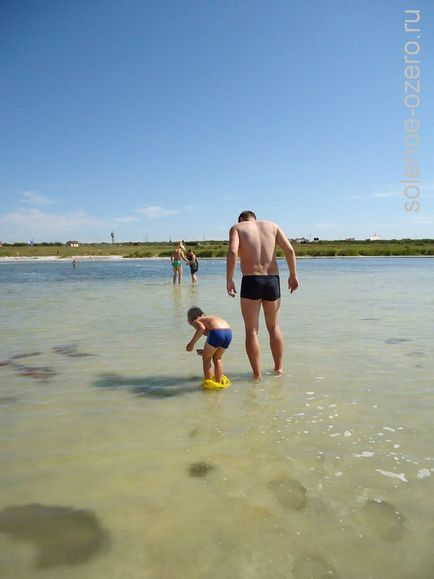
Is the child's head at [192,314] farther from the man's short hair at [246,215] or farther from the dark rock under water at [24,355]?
the dark rock under water at [24,355]

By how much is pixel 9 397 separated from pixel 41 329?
4714 millimetres

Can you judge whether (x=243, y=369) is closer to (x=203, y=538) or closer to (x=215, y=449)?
(x=215, y=449)

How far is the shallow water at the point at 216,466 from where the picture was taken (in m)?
2.36

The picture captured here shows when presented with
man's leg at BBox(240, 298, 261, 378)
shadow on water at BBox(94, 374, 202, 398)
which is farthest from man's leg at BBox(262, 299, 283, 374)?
shadow on water at BBox(94, 374, 202, 398)

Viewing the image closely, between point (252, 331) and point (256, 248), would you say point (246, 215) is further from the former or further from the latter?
point (252, 331)

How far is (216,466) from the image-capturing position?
10.9ft

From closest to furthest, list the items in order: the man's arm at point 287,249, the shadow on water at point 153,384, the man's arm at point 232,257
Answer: the shadow on water at point 153,384
the man's arm at point 232,257
the man's arm at point 287,249

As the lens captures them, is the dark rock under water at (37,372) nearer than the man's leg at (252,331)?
No

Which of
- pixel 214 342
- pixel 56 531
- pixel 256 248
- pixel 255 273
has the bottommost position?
pixel 56 531

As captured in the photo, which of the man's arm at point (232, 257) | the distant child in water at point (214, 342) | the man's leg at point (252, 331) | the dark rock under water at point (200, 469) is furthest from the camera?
the man's leg at point (252, 331)

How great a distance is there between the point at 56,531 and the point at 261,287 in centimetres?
368

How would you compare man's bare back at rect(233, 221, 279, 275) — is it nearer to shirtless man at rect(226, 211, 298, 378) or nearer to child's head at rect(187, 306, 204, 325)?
shirtless man at rect(226, 211, 298, 378)

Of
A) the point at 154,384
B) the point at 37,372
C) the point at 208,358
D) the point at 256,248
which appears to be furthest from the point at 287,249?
the point at 37,372

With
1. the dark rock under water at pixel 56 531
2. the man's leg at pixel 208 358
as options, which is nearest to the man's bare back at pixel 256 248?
the man's leg at pixel 208 358
